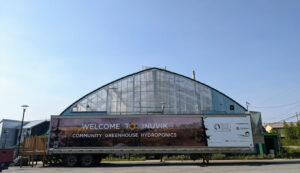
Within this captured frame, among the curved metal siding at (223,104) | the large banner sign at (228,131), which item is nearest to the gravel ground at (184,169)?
the large banner sign at (228,131)

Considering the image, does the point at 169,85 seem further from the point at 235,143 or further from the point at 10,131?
the point at 10,131

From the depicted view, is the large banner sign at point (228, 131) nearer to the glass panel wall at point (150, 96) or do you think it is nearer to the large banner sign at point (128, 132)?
the large banner sign at point (128, 132)

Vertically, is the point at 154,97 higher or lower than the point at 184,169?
higher

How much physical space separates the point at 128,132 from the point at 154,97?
481 inches

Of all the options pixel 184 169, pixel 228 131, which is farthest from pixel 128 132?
pixel 228 131

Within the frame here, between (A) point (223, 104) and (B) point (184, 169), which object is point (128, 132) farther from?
(A) point (223, 104)

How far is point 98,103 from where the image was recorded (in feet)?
96.7

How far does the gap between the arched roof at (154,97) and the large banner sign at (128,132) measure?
425 inches

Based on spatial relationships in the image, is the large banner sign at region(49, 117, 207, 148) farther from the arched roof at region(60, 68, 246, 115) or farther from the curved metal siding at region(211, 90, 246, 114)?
the curved metal siding at region(211, 90, 246, 114)

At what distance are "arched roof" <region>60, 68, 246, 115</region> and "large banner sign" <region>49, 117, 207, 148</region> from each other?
35.4ft

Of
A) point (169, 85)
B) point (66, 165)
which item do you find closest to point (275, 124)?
point (169, 85)

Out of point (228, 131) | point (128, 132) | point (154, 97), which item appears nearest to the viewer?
point (228, 131)

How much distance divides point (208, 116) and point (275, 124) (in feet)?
219

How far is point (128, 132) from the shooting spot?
1719cm
